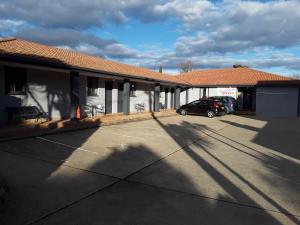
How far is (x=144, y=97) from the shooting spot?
27.2 meters

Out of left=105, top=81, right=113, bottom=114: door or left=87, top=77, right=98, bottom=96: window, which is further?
left=105, top=81, right=113, bottom=114: door

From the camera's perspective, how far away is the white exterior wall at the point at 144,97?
25203 millimetres

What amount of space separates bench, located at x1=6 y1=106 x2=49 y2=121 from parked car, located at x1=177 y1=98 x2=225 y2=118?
43.9ft

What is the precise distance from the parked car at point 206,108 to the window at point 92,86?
860cm

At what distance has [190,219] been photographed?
469cm

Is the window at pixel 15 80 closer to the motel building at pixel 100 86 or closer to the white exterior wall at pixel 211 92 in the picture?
the motel building at pixel 100 86

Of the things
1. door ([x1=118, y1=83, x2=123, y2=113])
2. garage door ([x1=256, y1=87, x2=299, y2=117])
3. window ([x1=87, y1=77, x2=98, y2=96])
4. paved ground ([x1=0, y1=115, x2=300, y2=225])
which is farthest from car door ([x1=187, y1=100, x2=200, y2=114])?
paved ground ([x1=0, y1=115, x2=300, y2=225])

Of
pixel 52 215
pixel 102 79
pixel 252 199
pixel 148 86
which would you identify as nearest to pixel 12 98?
pixel 102 79

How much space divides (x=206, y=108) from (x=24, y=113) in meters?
14.6

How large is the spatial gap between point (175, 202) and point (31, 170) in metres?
3.40

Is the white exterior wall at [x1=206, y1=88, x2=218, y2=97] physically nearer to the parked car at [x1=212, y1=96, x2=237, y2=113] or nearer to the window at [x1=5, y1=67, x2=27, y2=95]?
→ the parked car at [x1=212, y1=96, x2=237, y2=113]

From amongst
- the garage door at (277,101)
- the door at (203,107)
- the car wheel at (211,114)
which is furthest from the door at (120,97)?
the garage door at (277,101)

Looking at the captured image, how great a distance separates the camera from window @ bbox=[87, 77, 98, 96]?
65.0 ft

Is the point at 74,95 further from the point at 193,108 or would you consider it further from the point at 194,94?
the point at 194,94
